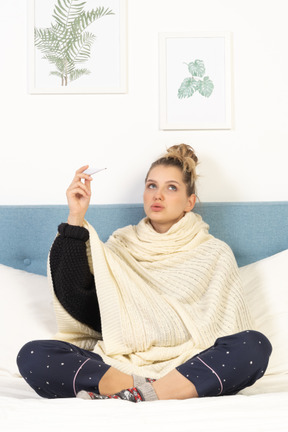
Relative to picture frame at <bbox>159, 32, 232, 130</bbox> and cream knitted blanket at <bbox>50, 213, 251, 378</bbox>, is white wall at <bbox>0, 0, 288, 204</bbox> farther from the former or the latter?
cream knitted blanket at <bbox>50, 213, 251, 378</bbox>

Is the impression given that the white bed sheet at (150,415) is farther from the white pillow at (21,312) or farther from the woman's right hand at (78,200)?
the woman's right hand at (78,200)

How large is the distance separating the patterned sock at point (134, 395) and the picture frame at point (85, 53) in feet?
4.00

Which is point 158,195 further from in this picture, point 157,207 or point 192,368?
point 192,368

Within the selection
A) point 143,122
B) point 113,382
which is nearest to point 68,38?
point 143,122

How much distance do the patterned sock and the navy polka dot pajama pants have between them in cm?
7

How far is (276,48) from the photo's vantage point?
2.11m

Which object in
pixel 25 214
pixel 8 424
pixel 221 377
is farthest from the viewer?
pixel 25 214

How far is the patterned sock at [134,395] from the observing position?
1188 millimetres

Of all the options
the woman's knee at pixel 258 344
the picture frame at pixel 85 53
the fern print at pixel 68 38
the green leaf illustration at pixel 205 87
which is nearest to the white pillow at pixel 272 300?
the woman's knee at pixel 258 344

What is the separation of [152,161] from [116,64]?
1.29ft

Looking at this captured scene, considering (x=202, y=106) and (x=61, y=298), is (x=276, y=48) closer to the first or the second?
(x=202, y=106)

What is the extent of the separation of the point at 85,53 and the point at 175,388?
1.35 meters

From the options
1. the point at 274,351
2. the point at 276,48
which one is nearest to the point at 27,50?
the point at 276,48

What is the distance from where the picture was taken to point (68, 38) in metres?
2.10
